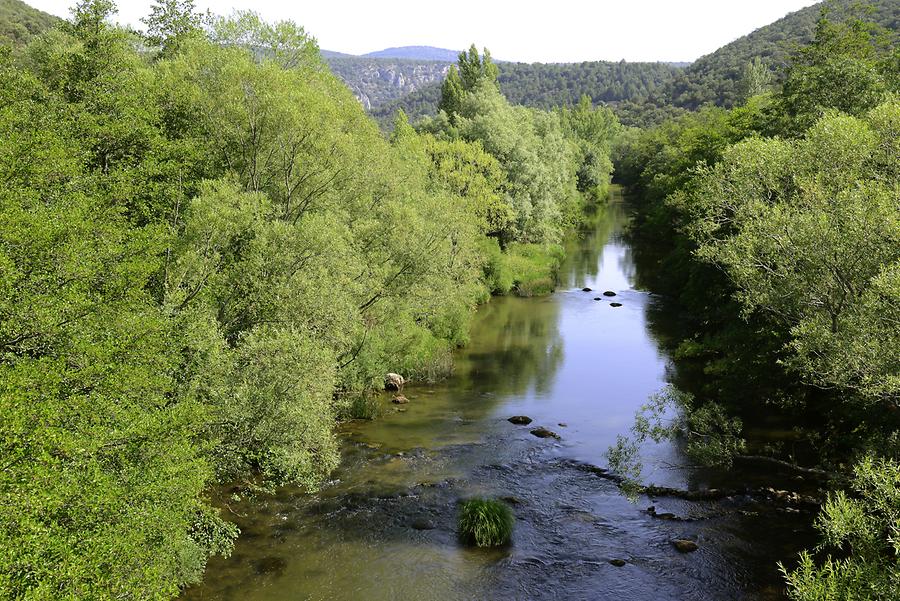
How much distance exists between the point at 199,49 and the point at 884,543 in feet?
108

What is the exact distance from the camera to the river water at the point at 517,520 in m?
17.4

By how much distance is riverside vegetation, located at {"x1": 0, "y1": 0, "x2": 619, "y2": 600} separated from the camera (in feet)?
39.6

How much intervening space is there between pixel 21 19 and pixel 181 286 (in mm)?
132800

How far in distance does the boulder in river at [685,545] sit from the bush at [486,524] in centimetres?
506

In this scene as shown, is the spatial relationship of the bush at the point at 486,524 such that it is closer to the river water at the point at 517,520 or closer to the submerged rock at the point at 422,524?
the river water at the point at 517,520

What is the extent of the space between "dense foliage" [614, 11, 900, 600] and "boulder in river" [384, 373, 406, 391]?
1417cm

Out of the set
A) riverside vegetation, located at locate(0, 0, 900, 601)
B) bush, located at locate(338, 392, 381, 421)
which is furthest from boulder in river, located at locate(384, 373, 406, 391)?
bush, located at locate(338, 392, 381, 421)

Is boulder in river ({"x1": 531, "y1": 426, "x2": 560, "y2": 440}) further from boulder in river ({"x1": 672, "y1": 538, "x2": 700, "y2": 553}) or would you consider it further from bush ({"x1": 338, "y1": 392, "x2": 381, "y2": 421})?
boulder in river ({"x1": 672, "y1": 538, "x2": 700, "y2": 553})

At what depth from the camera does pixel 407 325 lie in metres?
34.0

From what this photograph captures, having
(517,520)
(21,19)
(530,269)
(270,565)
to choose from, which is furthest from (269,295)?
(21,19)

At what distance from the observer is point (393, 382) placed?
33.2 m

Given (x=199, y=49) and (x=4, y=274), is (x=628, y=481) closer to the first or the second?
(x=4, y=274)

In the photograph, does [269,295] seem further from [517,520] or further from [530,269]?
[530,269]

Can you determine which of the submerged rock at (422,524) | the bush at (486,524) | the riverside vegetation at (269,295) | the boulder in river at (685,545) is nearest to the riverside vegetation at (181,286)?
the riverside vegetation at (269,295)
